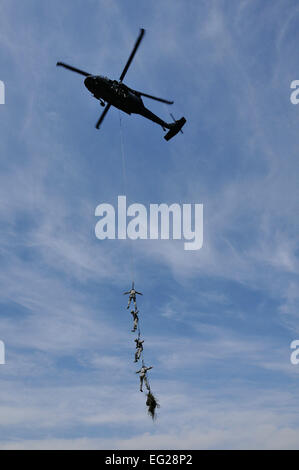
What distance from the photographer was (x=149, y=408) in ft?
63.8

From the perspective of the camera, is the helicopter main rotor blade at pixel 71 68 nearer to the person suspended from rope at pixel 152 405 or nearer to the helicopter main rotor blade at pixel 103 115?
the helicopter main rotor blade at pixel 103 115

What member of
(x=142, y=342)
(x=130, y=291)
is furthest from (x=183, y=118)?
(x=142, y=342)

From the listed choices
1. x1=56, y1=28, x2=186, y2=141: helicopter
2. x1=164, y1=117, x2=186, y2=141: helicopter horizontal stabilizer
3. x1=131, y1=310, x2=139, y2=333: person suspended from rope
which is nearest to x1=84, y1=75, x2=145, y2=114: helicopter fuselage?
x1=56, y1=28, x2=186, y2=141: helicopter

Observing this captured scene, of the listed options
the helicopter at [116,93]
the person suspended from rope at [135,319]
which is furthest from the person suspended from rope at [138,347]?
the helicopter at [116,93]

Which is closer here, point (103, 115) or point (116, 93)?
point (116, 93)

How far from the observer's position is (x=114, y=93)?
26656 millimetres

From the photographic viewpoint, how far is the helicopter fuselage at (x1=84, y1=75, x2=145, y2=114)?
2603 cm

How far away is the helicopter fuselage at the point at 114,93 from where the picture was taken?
85.4 feet

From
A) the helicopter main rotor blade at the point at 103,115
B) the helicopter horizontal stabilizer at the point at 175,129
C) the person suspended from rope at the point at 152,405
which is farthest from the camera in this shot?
the helicopter horizontal stabilizer at the point at 175,129

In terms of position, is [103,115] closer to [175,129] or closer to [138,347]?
[175,129]

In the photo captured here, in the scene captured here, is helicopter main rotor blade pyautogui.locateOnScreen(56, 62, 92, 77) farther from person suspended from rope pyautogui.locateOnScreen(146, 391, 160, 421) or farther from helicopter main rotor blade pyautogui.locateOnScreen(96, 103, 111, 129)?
person suspended from rope pyautogui.locateOnScreen(146, 391, 160, 421)

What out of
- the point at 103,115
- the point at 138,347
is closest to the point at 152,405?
the point at 138,347

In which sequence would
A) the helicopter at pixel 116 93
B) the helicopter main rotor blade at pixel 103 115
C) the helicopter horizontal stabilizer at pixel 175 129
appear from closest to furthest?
the helicopter at pixel 116 93, the helicopter main rotor blade at pixel 103 115, the helicopter horizontal stabilizer at pixel 175 129
